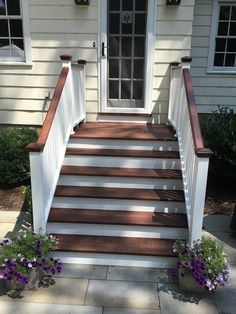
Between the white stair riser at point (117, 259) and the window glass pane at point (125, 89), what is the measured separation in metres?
2.85

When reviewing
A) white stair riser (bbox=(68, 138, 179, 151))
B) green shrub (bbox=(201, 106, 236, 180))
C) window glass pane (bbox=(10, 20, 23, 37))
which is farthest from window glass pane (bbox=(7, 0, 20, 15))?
green shrub (bbox=(201, 106, 236, 180))

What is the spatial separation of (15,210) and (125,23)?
122 inches

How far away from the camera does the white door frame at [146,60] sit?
4828 mm

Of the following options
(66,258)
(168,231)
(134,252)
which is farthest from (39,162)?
(168,231)

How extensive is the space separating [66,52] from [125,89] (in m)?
1.06

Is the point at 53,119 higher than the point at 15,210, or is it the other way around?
the point at 53,119

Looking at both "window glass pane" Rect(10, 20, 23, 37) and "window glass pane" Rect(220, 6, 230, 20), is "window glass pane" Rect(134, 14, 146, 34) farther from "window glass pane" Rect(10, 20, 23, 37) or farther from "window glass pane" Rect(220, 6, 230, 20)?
"window glass pane" Rect(10, 20, 23, 37)

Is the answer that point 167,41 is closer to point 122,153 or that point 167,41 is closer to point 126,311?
point 122,153

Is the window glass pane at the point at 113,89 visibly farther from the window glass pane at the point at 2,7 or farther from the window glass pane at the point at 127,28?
the window glass pane at the point at 2,7

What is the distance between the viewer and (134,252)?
3248mm

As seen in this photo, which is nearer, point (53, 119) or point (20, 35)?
point (53, 119)

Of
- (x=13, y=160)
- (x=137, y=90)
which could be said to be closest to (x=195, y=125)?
(x=137, y=90)

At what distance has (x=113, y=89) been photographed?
5363mm

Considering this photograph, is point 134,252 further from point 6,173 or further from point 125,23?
point 125,23
